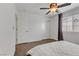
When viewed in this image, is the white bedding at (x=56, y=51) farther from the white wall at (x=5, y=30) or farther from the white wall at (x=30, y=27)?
the white wall at (x=30, y=27)

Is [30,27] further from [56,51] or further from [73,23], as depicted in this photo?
[56,51]

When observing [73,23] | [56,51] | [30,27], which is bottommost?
[56,51]

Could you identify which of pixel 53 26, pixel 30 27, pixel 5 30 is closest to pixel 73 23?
pixel 53 26

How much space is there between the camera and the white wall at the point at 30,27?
3221 mm

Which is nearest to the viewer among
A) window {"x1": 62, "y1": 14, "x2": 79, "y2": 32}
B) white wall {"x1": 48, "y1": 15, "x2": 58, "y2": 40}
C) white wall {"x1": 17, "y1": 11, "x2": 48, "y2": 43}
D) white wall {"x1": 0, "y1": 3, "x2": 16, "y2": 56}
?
white wall {"x1": 0, "y1": 3, "x2": 16, "y2": 56}

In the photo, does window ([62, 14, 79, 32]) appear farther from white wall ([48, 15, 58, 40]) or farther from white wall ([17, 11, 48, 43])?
white wall ([17, 11, 48, 43])

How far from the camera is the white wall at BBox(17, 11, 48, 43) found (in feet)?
10.6

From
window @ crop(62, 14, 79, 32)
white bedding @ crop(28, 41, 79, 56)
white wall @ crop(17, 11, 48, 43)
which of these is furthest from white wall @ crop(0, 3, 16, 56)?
window @ crop(62, 14, 79, 32)

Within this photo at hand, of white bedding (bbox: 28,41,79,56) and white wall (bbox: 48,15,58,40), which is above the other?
white wall (bbox: 48,15,58,40)

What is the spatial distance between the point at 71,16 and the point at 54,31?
119 cm

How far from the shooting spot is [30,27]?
3582 mm

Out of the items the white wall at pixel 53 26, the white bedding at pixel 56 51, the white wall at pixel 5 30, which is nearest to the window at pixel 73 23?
the white wall at pixel 53 26

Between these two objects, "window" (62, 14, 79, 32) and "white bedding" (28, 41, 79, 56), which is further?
"window" (62, 14, 79, 32)

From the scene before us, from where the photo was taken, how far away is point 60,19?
3.68 meters
